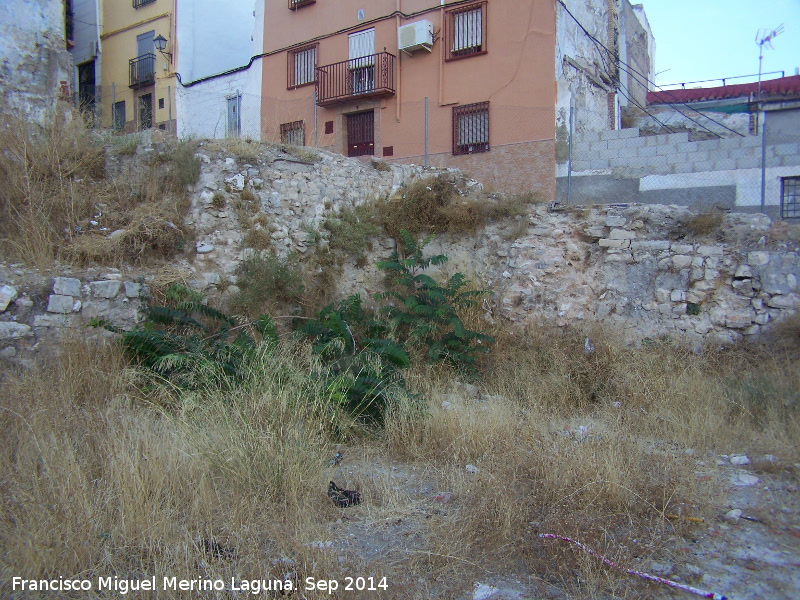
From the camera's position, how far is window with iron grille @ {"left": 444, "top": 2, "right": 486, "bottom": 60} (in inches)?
601

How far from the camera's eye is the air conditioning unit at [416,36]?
1570 cm

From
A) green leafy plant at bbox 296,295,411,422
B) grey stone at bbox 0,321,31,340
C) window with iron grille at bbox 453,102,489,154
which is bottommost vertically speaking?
green leafy plant at bbox 296,295,411,422

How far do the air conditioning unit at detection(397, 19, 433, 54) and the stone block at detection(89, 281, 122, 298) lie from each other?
12201mm

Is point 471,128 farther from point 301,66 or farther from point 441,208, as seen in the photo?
point 301,66

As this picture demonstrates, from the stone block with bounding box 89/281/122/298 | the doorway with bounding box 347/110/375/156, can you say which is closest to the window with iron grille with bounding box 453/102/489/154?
the doorway with bounding box 347/110/375/156

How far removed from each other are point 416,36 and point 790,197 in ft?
35.2

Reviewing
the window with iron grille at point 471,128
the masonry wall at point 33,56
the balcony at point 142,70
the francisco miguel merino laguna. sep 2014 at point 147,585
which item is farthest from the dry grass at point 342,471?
the balcony at point 142,70

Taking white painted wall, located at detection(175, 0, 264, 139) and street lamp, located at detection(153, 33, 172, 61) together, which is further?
street lamp, located at detection(153, 33, 172, 61)

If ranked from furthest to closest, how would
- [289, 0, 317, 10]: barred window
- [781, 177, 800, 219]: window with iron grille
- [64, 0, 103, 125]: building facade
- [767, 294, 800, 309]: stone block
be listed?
[64, 0, 103, 125]: building facade
[289, 0, 317, 10]: barred window
[781, 177, 800, 219]: window with iron grille
[767, 294, 800, 309]: stone block

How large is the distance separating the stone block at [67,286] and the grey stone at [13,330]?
22.2 inches

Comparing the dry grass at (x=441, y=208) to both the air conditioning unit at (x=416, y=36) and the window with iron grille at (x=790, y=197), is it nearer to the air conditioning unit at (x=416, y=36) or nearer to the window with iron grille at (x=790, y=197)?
the window with iron grille at (x=790, y=197)

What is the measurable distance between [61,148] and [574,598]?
978cm

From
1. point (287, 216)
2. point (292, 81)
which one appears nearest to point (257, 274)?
point (287, 216)

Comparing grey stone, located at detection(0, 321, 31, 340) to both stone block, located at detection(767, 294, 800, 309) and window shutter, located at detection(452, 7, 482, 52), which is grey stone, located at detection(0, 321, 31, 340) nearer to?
stone block, located at detection(767, 294, 800, 309)
